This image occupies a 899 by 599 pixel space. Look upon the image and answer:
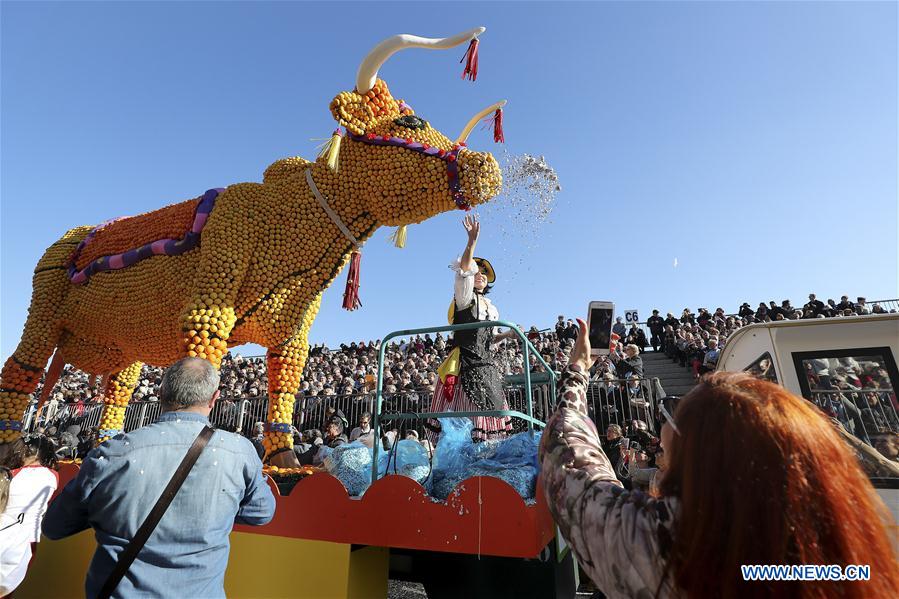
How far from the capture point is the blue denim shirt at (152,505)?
5.46ft

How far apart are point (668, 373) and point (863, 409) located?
296 inches

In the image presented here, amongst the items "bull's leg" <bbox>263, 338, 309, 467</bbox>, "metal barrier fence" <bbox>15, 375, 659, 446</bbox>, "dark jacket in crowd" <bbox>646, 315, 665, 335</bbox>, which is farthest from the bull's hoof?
"dark jacket in crowd" <bbox>646, 315, 665, 335</bbox>

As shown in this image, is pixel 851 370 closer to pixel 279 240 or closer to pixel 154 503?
pixel 279 240

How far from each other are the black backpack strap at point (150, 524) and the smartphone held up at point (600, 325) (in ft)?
5.28

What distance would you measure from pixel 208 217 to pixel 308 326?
1.14 meters

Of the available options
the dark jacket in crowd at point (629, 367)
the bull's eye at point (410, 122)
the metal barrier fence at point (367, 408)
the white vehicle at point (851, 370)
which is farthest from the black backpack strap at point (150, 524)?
the dark jacket in crowd at point (629, 367)

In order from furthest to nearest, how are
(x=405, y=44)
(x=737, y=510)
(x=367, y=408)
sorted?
(x=367, y=408) → (x=405, y=44) → (x=737, y=510)

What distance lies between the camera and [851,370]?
13.0ft

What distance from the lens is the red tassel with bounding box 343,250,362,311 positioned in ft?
13.6

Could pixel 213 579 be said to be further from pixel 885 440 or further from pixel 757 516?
pixel 885 440

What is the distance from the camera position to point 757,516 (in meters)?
1.03

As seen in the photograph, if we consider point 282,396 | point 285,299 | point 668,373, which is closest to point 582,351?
point 285,299

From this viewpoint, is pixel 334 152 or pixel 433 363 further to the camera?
pixel 433 363

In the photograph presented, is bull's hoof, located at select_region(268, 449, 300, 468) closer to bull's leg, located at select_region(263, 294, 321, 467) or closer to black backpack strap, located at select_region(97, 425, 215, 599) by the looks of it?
bull's leg, located at select_region(263, 294, 321, 467)
